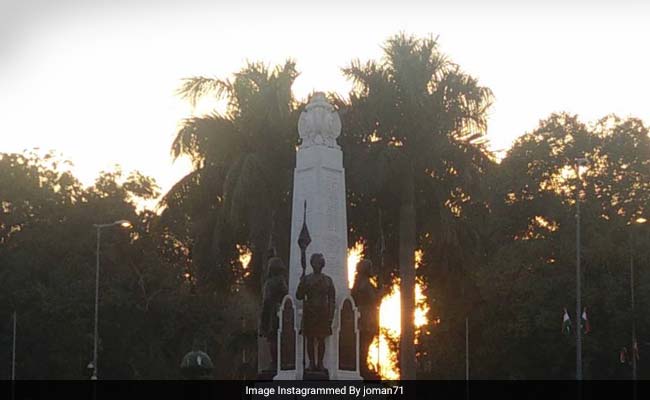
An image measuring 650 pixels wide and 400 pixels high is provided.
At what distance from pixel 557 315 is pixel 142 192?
23657mm

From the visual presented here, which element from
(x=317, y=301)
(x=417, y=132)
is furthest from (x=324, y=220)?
(x=417, y=132)

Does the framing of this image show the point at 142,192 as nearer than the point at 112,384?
No

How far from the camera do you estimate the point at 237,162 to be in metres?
41.8

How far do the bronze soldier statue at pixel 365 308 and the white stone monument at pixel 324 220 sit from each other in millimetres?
202

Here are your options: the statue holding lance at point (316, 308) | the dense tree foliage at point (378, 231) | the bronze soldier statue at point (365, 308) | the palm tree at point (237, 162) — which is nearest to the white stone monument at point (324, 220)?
the bronze soldier statue at point (365, 308)

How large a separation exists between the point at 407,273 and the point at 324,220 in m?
12.0

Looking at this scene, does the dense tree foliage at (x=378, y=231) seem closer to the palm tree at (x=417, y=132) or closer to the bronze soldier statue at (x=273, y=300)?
the palm tree at (x=417, y=132)

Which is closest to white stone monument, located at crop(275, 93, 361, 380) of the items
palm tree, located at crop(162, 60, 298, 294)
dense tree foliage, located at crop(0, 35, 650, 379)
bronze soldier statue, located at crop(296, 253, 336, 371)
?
bronze soldier statue, located at crop(296, 253, 336, 371)

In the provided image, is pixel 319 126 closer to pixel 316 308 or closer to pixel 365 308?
pixel 365 308

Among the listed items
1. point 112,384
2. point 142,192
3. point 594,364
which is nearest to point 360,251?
point 594,364

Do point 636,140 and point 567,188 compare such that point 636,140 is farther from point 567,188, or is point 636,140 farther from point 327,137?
point 327,137

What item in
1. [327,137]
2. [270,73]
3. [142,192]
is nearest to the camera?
[327,137]

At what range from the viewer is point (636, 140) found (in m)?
58.6

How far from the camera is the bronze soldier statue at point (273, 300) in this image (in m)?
28.4
